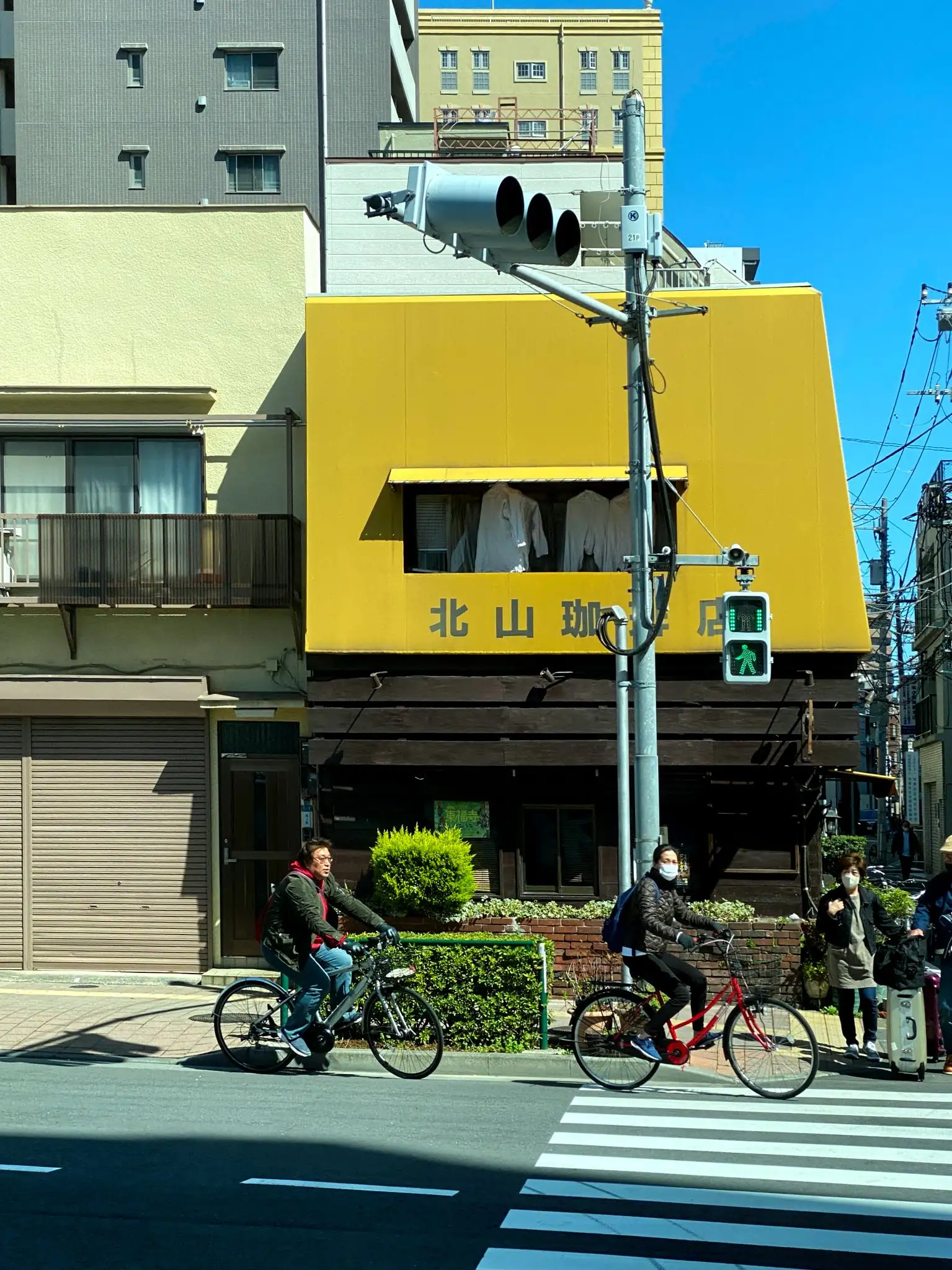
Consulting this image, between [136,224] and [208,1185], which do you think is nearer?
[208,1185]

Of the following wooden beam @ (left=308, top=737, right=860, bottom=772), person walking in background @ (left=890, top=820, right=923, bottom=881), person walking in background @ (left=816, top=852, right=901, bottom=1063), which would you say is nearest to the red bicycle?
person walking in background @ (left=816, top=852, right=901, bottom=1063)

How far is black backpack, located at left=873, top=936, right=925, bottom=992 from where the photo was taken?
11.2 meters

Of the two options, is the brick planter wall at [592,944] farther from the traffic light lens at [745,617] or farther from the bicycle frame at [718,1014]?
the traffic light lens at [745,617]

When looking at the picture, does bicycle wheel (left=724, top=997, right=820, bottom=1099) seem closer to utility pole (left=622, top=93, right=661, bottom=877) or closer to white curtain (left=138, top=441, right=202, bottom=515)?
utility pole (left=622, top=93, right=661, bottom=877)

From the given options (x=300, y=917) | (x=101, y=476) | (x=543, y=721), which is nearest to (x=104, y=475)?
(x=101, y=476)

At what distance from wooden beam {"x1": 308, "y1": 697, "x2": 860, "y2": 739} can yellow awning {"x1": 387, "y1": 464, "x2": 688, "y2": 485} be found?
2563 mm

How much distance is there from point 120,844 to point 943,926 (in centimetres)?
960

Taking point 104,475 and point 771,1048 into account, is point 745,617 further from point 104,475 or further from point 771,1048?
point 104,475

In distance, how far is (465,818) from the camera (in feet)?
53.1

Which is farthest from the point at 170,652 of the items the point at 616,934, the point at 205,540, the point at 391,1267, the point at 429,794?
the point at 391,1267

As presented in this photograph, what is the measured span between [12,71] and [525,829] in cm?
3105

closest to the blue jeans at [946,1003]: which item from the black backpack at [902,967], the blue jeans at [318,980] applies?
the black backpack at [902,967]

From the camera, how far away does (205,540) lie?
1639 centimetres

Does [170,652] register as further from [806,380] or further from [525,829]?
[806,380]
